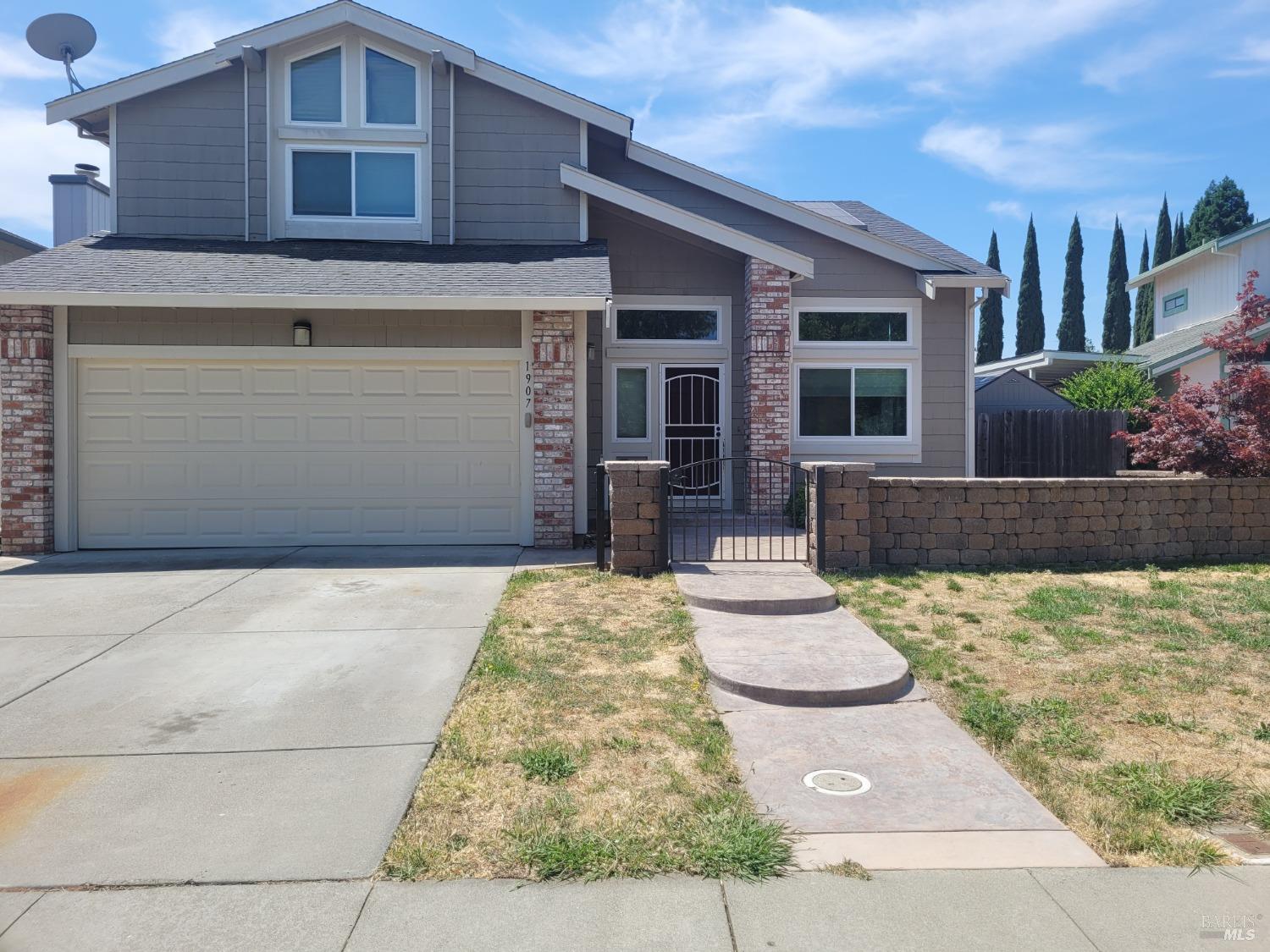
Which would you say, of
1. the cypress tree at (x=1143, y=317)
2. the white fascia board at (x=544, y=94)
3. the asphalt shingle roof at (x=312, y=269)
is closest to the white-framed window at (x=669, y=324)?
the asphalt shingle roof at (x=312, y=269)

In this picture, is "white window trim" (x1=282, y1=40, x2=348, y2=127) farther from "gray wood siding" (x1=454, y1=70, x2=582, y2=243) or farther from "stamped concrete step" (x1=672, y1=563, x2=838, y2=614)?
"stamped concrete step" (x1=672, y1=563, x2=838, y2=614)

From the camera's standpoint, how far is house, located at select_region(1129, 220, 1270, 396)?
20.2 meters

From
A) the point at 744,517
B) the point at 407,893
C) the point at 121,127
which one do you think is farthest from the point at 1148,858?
the point at 121,127

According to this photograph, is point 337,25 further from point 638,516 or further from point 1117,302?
point 1117,302

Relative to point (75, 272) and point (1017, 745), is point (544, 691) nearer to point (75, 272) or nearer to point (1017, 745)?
point (1017, 745)

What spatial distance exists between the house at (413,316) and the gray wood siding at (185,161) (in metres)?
0.04

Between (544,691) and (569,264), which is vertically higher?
(569,264)

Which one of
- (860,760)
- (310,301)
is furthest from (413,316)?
(860,760)

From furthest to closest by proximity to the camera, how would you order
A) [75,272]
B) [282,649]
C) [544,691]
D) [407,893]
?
1. [75,272]
2. [282,649]
3. [544,691]
4. [407,893]

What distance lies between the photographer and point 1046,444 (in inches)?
618

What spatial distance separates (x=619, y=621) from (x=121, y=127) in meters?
10.2

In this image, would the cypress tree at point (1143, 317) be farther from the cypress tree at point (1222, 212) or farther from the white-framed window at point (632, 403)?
the white-framed window at point (632, 403)

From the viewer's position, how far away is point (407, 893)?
304cm

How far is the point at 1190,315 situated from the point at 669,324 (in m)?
18.3
